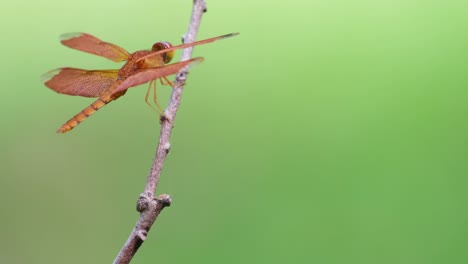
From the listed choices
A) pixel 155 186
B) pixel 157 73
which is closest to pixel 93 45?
pixel 157 73

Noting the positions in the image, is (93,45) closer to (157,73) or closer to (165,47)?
(165,47)

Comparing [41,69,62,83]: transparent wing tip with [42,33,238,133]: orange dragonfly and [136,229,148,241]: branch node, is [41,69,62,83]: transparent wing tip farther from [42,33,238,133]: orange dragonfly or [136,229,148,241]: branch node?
[136,229,148,241]: branch node

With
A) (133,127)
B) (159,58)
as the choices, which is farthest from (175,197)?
(159,58)

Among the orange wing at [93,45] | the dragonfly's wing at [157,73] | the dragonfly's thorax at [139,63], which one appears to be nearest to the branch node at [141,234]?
the dragonfly's wing at [157,73]

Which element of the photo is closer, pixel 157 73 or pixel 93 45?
pixel 157 73

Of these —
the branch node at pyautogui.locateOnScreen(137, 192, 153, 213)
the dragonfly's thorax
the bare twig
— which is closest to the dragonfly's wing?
the bare twig

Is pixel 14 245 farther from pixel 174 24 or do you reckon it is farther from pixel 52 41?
pixel 174 24

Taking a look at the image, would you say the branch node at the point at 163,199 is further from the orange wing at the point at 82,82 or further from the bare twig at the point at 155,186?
the orange wing at the point at 82,82
